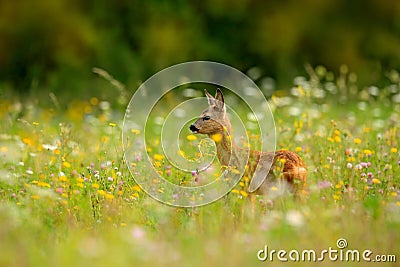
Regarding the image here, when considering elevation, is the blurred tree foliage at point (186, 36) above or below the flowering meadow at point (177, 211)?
above

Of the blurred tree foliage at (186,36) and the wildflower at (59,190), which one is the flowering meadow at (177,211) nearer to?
the wildflower at (59,190)

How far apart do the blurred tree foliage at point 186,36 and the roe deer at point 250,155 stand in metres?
8.73

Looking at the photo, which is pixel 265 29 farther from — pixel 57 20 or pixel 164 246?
pixel 164 246

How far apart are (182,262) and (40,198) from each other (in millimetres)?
→ 1402

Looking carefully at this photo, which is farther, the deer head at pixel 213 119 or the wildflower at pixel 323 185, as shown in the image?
the deer head at pixel 213 119

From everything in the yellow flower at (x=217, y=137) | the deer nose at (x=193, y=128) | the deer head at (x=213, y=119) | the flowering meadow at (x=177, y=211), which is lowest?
the flowering meadow at (x=177, y=211)

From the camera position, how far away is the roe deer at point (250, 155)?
516 cm

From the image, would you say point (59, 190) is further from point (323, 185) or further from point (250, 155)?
point (323, 185)

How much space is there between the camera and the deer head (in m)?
5.46

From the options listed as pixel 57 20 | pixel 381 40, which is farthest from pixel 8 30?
pixel 381 40

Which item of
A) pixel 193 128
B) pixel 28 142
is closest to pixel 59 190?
pixel 193 128

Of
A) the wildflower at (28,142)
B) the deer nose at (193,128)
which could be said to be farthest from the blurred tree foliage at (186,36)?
the deer nose at (193,128)

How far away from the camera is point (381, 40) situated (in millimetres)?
15016

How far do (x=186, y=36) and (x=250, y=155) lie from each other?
9858 mm
